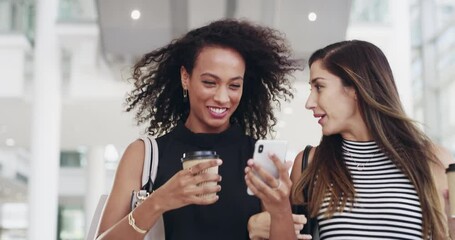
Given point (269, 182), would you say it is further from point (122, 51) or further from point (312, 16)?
point (122, 51)

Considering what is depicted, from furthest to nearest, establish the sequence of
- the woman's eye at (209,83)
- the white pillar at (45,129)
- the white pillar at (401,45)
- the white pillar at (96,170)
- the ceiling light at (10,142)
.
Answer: the white pillar at (96,170)
the ceiling light at (10,142)
the white pillar at (45,129)
the white pillar at (401,45)
the woman's eye at (209,83)

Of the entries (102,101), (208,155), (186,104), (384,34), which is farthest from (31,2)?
(208,155)

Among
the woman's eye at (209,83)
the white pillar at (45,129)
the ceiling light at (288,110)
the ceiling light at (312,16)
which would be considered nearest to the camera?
the woman's eye at (209,83)

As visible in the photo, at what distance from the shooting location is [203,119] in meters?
1.94

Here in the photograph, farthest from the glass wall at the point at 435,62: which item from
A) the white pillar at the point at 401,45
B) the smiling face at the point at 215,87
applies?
the smiling face at the point at 215,87

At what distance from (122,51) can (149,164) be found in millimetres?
4230

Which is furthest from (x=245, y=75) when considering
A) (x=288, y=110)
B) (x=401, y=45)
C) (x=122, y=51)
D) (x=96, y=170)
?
(x=96, y=170)

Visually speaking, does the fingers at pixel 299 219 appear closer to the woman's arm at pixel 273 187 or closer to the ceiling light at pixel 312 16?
the woman's arm at pixel 273 187

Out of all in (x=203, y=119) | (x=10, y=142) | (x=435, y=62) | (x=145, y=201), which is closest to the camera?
(x=145, y=201)

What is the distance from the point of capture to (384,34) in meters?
6.09

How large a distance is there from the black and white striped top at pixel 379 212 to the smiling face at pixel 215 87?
39 cm

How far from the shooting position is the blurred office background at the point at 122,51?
5.78 metres

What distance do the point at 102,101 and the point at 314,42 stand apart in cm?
241

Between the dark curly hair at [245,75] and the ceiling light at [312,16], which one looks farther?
the ceiling light at [312,16]
